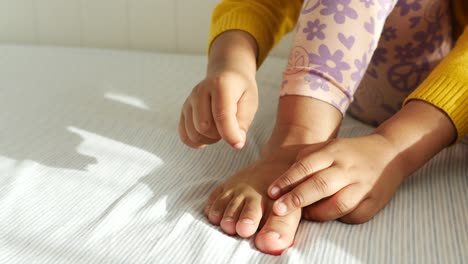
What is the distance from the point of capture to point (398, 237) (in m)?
0.58

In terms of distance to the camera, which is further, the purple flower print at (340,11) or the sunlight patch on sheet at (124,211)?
the purple flower print at (340,11)

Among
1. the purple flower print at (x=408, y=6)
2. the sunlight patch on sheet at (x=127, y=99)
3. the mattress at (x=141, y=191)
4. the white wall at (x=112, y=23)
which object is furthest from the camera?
the white wall at (x=112, y=23)

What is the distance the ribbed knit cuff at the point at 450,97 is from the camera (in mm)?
689

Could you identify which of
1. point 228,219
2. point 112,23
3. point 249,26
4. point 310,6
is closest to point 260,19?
point 249,26

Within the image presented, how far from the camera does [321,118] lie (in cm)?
68

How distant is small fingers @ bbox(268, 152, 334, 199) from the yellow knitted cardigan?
158mm

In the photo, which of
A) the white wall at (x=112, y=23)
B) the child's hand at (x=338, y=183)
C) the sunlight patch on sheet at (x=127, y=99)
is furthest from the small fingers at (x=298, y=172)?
the white wall at (x=112, y=23)

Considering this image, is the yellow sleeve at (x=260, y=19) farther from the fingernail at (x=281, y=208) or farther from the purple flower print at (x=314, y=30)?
the fingernail at (x=281, y=208)

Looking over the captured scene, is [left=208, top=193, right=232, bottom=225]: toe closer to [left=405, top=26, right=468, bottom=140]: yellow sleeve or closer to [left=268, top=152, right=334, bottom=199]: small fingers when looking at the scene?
[left=268, top=152, right=334, bottom=199]: small fingers

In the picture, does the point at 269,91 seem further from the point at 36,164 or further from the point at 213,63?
the point at 36,164

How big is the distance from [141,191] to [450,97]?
332 millimetres

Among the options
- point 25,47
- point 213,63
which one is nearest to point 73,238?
point 213,63

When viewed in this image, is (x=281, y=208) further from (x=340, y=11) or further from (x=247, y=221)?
(x=340, y=11)

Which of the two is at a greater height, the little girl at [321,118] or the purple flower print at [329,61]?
the purple flower print at [329,61]
